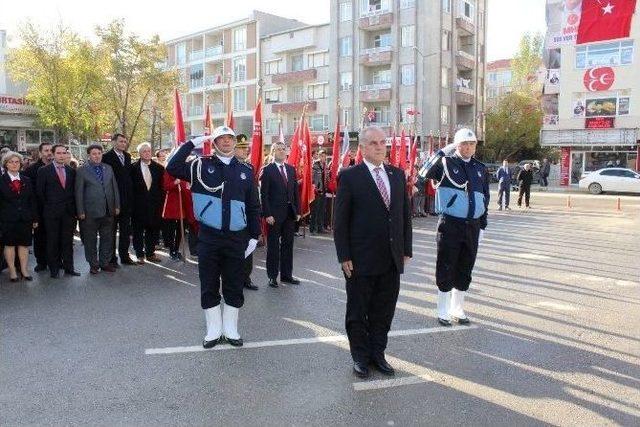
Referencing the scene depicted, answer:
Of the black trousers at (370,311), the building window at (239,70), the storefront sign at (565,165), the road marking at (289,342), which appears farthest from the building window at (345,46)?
the black trousers at (370,311)

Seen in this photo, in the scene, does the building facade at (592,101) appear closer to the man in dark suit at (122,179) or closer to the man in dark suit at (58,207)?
the man in dark suit at (122,179)

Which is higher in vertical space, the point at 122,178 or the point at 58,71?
the point at 58,71

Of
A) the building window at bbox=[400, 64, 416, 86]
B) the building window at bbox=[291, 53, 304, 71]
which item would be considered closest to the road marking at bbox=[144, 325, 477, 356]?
the building window at bbox=[400, 64, 416, 86]

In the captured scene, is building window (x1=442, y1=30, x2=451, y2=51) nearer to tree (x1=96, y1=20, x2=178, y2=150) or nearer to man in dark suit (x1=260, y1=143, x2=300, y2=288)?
tree (x1=96, y1=20, x2=178, y2=150)

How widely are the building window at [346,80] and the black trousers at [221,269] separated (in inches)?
1825

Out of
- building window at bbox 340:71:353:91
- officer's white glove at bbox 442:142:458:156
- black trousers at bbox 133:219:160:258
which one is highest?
building window at bbox 340:71:353:91

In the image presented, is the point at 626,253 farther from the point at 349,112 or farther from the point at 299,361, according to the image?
the point at 349,112

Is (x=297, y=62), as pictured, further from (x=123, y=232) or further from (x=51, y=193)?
(x=51, y=193)

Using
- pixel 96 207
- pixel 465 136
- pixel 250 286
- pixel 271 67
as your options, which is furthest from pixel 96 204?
pixel 271 67

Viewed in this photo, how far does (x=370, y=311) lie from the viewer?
5.08m

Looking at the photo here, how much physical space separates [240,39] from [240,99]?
612cm

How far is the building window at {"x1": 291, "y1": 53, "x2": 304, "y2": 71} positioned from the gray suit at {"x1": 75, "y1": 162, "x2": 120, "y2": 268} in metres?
47.6

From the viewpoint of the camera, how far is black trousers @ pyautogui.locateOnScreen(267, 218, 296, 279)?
848cm

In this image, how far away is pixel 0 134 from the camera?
43.0 meters
